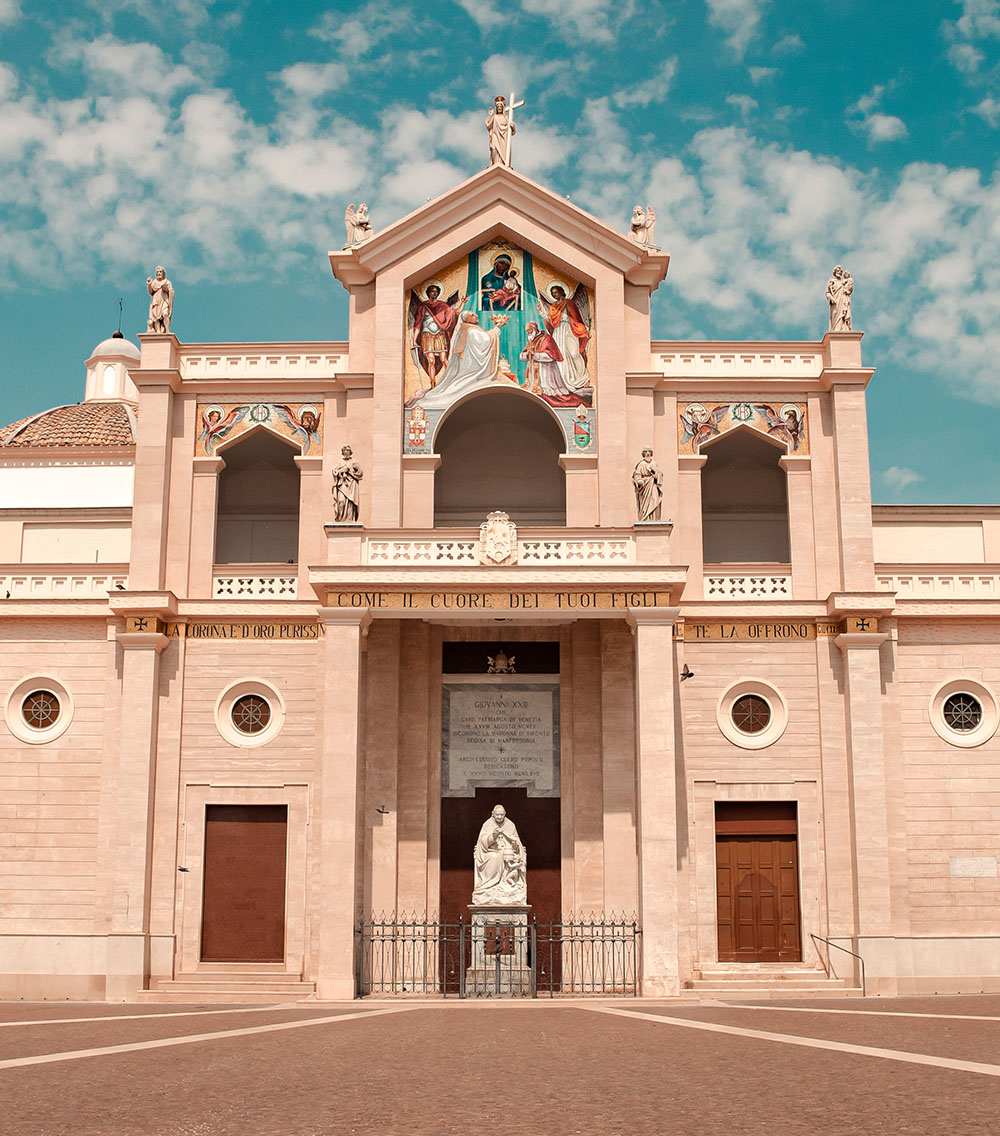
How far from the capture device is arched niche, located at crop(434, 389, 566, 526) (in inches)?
1222

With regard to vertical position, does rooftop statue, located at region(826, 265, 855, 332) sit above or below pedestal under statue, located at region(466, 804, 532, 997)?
above

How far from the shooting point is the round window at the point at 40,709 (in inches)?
1088

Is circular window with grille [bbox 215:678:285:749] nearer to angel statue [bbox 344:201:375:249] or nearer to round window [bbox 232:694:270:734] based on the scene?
round window [bbox 232:694:270:734]

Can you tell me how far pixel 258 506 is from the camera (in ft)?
104

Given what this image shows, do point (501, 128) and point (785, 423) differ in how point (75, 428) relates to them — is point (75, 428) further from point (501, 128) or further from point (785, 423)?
point (785, 423)

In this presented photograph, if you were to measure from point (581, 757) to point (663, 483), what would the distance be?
19.6 ft

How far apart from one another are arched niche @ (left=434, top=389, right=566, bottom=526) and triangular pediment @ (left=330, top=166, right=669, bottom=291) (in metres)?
3.71

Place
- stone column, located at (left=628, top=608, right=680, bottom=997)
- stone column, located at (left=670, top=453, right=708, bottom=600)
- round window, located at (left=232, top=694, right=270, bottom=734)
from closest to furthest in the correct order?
stone column, located at (left=628, top=608, right=680, bottom=997), round window, located at (left=232, top=694, right=270, bottom=734), stone column, located at (left=670, top=453, right=708, bottom=600)

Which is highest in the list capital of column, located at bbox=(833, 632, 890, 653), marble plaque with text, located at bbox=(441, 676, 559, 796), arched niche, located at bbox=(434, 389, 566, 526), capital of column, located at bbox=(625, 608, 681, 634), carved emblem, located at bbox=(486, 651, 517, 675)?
arched niche, located at bbox=(434, 389, 566, 526)

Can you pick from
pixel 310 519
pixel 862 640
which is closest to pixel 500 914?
A: pixel 862 640

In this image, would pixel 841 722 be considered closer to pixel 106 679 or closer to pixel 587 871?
pixel 587 871

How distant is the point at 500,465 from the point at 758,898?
1142 centimetres

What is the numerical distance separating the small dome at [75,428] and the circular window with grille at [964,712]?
76.1ft

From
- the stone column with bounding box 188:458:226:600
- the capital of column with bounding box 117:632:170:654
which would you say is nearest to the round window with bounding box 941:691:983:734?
the stone column with bounding box 188:458:226:600
